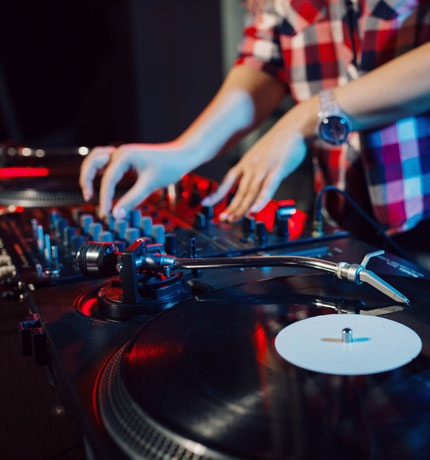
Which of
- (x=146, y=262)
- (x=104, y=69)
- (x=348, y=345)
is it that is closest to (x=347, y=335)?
(x=348, y=345)

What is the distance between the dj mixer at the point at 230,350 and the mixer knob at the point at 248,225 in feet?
0.29

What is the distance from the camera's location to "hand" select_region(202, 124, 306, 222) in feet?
4.21

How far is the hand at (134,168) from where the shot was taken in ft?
4.21

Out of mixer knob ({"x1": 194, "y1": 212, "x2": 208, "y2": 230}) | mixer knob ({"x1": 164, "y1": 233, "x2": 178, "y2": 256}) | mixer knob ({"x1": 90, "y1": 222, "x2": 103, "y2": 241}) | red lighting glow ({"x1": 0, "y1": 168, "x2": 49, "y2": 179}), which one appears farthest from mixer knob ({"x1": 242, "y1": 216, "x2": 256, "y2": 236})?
red lighting glow ({"x1": 0, "y1": 168, "x2": 49, "y2": 179})

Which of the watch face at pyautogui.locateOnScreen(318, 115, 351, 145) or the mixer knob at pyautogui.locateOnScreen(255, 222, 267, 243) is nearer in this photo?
the mixer knob at pyautogui.locateOnScreen(255, 222, 267, 243)

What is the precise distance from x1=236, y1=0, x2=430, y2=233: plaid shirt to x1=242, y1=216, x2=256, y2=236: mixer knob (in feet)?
1.50

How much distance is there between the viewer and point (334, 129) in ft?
4.27

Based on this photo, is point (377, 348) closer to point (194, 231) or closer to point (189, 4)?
point (194, 231)

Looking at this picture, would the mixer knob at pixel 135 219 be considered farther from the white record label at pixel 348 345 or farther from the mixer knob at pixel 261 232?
the white record label at pixel 348 345

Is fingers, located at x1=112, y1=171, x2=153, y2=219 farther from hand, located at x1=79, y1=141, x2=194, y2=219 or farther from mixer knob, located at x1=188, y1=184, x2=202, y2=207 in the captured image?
mixer knob, located at x1=188, y1=184, x2=202, y2=207

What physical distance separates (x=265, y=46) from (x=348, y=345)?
1.34m

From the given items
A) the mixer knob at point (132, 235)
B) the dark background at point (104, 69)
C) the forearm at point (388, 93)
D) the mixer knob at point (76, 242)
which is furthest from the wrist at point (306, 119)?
the dark background at point (104, 69)

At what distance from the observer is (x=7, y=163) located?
6.82ft

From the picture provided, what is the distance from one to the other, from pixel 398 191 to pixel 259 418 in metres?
1.10
